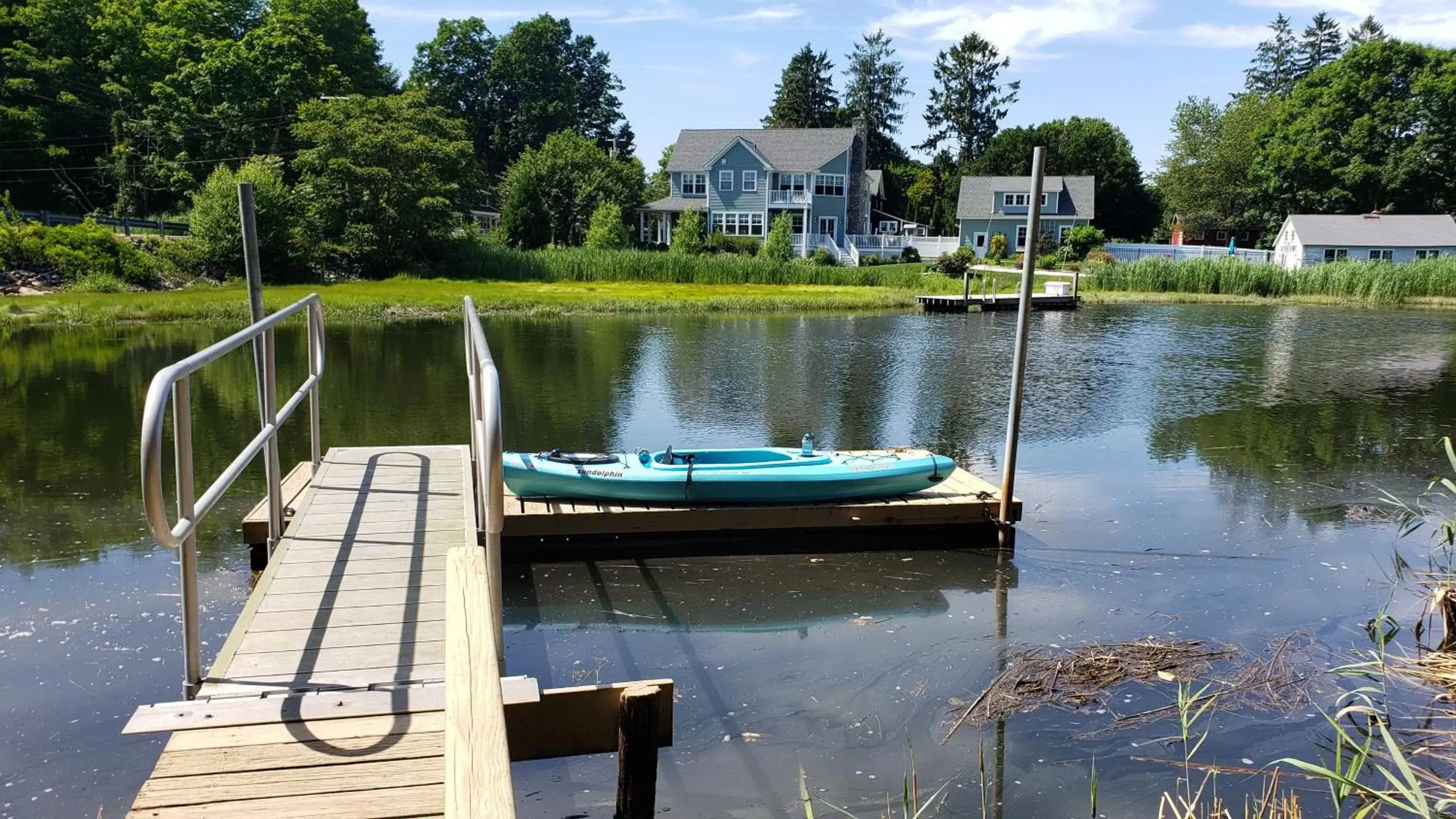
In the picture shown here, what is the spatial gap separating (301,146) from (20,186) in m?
12.5

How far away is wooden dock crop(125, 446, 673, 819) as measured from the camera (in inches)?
132

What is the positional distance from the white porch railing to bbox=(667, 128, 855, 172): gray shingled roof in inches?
50.0

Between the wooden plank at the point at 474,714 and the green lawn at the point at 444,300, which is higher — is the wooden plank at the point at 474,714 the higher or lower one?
the higher one

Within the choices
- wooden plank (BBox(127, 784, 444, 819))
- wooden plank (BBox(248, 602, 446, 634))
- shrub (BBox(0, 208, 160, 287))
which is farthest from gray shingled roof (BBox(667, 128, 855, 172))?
wooden plank (BBox(127, 784, 444, 819))

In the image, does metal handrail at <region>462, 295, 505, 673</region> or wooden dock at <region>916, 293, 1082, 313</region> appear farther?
wooden dock at <region>916, 293, 1082, 313</region>

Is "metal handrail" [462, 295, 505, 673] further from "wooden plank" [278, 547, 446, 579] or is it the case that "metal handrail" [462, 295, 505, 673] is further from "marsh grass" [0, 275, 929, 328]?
"marsh grass" [0, 275, 929, 328]

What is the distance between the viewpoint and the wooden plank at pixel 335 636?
4551 mm

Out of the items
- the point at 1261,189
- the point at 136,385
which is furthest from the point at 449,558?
the point at 1261,189

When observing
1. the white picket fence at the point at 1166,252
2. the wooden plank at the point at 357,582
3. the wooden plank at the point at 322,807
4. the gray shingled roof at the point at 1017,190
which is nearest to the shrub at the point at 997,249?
the gray shingled roof at the point at 1017,190

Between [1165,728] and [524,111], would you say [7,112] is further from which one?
[1165,728]

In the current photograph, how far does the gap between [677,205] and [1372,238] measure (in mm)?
36654

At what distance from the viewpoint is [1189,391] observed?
2066cm

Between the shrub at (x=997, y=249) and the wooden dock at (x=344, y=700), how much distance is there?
5475 cm

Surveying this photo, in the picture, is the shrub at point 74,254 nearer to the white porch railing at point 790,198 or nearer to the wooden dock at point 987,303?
the wooden dock at point 987,303
